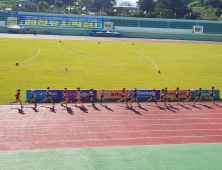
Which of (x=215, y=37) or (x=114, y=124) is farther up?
(x=215, y=37)

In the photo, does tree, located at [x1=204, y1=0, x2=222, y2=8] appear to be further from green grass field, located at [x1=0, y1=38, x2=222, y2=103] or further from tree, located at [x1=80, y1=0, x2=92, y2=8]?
green grass field, located at [x1=0, y1=38, x2=222, y2=103]

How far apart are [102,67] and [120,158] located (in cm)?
2575

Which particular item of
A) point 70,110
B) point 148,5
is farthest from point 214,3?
point 70,110

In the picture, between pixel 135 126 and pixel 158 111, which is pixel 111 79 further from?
pixel 135 126

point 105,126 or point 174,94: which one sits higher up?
point 174,94

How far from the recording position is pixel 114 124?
21.3 metres

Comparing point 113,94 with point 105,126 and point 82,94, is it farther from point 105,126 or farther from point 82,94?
point 105,126

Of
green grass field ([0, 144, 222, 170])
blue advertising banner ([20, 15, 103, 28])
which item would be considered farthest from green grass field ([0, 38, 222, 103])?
blue advertising banner ([20, 15, 103, 28])

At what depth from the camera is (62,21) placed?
3565 inches

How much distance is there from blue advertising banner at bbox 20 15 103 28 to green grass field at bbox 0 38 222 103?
32.1 m

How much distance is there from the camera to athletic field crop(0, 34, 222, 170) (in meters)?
16.0

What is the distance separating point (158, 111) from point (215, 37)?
68854 millimetres

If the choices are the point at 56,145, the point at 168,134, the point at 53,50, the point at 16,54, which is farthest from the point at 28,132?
the point at 53,50

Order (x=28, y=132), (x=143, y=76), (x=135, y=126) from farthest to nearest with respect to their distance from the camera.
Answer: (x=143, y=76) → (x=135, y=126) → (x=28, y=132)
